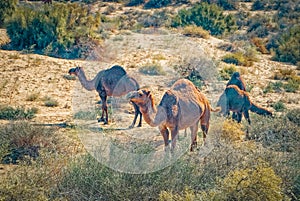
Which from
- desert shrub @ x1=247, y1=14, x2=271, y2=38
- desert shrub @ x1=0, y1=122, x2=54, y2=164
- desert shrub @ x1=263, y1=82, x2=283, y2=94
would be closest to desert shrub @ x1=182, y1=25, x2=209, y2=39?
desert shrub @ x1=247, y1=14, x2=271, y2=38

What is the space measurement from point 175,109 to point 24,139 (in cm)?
326

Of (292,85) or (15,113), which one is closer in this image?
(15,113)

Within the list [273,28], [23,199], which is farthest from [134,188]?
[273,28]

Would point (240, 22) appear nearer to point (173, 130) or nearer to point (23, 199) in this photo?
point (173, 130)

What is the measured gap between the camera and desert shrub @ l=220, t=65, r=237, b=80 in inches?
810

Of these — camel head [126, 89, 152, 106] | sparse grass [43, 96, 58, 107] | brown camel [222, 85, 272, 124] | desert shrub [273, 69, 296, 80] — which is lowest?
desert shrub [273, 69, 296, 80]

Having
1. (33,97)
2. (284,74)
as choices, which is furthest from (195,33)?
(33,97)

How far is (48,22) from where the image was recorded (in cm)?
2330

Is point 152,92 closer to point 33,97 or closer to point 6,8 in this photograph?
point 33,97

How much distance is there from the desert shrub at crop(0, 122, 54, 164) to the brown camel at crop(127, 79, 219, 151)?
2445mm

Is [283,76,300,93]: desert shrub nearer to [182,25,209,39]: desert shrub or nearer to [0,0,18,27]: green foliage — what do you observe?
[182,25,209,39]: desert shrub

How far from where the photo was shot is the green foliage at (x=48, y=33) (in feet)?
73.6

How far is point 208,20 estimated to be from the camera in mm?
30812

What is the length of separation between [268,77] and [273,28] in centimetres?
1148
